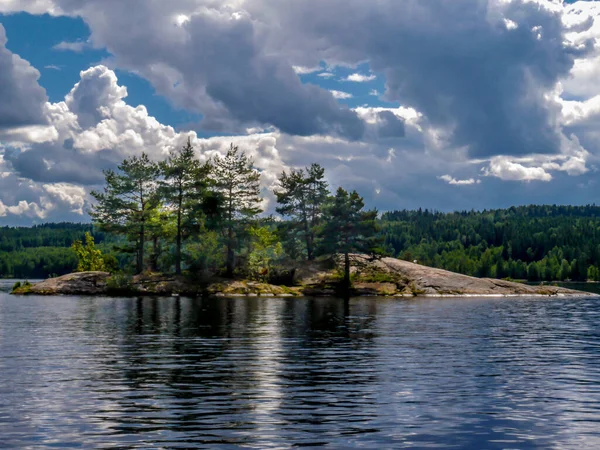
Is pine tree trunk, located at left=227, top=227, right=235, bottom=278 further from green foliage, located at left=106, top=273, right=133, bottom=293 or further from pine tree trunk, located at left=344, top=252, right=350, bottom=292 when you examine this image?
pine tree trunk, located at left=344, top=252, right=350, bottom=292

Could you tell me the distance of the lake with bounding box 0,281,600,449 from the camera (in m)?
15.8

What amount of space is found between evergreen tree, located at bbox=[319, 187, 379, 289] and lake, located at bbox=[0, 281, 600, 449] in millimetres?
50349

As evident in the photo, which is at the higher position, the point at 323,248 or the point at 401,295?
the point at 323,248

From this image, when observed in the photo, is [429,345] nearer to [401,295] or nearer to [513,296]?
[401,295]

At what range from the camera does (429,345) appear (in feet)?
115

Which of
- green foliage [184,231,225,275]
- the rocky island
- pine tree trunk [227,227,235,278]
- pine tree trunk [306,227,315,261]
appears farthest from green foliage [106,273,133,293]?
pine tree trunk [306,227,315,261]

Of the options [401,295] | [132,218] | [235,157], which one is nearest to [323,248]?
[401,295]

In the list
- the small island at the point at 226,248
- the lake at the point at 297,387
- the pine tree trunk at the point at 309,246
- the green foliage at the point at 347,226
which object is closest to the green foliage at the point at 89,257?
the small island at the point at 226,248

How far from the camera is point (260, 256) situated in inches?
3878

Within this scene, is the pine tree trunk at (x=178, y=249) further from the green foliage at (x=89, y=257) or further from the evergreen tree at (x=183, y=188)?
the green foliage at (x=89, y=257)

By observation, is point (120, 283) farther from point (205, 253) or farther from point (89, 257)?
point (89, 257)

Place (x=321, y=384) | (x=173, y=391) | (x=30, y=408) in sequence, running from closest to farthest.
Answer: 1. (x=30, y=408)
2. (x=173, y=391)
3. (x=321, y=384)

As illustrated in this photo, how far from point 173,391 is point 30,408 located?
4624 millimetres

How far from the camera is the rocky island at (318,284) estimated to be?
9138 cm
